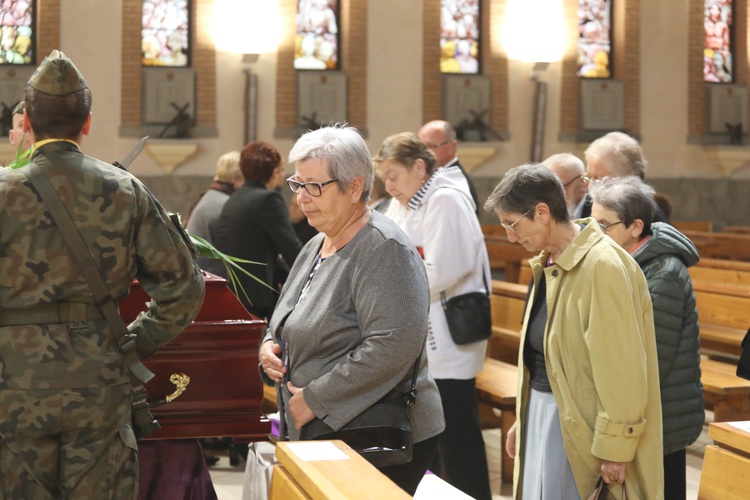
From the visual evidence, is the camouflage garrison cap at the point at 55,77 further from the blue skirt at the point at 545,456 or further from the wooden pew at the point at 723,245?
the wooden pew at the point at 723,245

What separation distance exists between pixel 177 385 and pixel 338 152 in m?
0.96

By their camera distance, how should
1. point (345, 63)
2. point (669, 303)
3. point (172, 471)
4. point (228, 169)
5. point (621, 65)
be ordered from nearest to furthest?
point (669, 303), point (172, 471), point (228, 169), point (345, 63), point (621, 65)

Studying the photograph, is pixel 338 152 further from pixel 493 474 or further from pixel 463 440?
pixel 493 474

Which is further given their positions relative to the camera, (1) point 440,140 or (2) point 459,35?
(2) point 459,35

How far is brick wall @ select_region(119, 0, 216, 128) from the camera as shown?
39.5ft

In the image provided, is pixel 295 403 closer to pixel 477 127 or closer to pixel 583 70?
pixel 477 127

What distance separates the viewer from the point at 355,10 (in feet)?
42.1

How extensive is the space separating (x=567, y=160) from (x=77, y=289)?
2932 mm

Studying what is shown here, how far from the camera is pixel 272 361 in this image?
2.97 m

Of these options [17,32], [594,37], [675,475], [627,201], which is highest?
[594,37]

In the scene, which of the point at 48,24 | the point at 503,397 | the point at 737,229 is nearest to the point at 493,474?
the point at 503,397

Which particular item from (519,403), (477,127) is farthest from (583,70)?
(519,403)

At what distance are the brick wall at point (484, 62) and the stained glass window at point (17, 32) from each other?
486cm

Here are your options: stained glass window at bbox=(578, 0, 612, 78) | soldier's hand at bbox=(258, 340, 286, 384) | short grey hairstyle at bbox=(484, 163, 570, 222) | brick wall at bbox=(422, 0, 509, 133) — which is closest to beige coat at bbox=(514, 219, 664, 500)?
short grey hairstyle at bbox=(484, 163, 570, 222)
